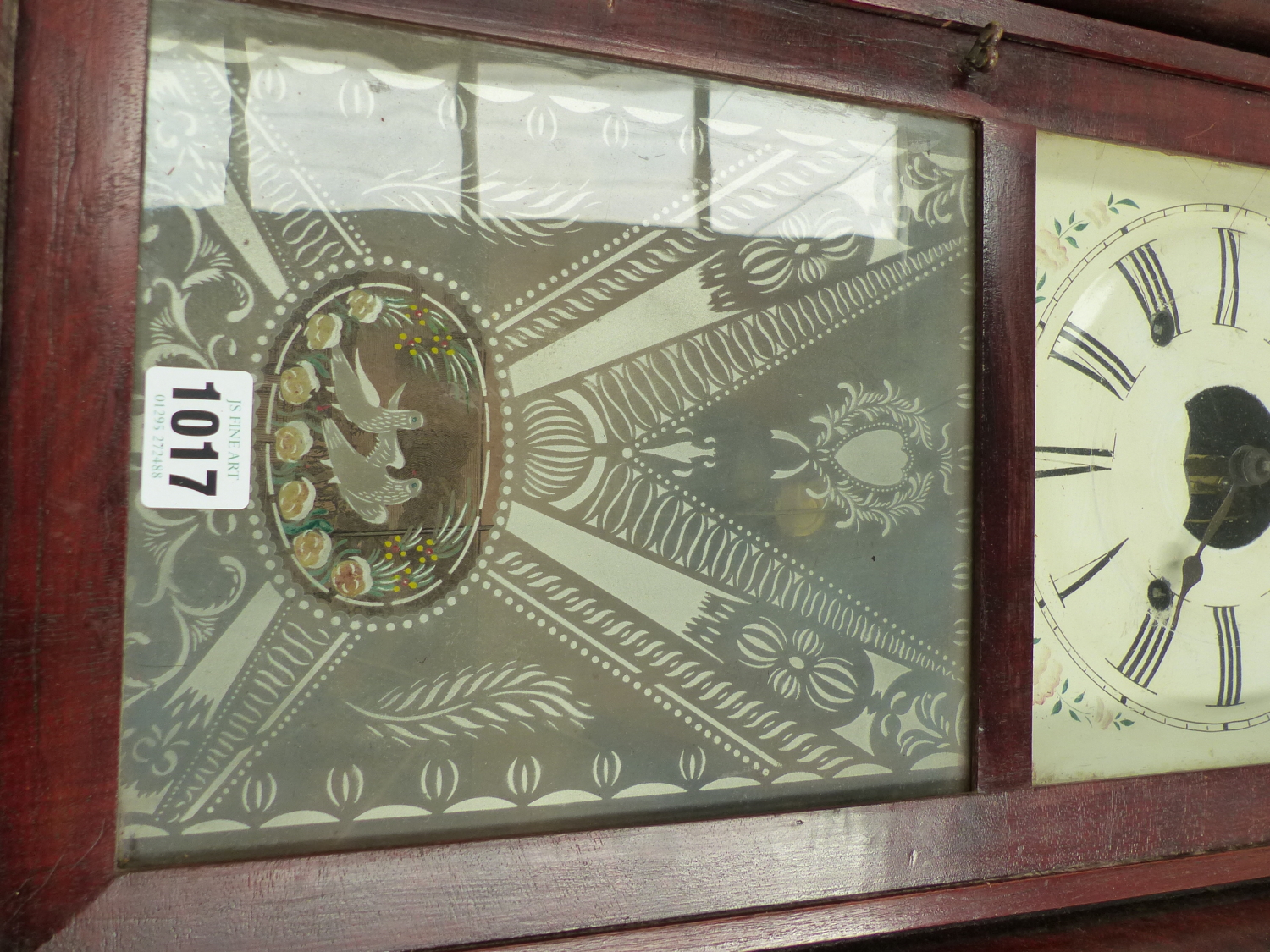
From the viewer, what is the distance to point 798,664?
66 centimetres

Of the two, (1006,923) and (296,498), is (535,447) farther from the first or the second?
(1006,923)

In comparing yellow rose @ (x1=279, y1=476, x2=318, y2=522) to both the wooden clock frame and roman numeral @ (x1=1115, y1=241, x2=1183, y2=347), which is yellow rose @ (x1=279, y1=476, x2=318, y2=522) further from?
roman numeral @ (x1=1115, y1=241, x2=1183, y2=347)

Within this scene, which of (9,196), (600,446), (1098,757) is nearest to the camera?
(9,196)

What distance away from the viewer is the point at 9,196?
52 cm

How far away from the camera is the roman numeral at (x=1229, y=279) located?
78 centimetres

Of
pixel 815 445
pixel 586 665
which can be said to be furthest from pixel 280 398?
pixel 815 445

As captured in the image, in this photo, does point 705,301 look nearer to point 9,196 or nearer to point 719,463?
point 719,463

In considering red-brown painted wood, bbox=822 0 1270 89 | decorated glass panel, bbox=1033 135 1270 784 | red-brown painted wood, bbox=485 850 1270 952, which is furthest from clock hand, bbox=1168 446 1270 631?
red-brown painted wood, bbox=822 0 1270 89

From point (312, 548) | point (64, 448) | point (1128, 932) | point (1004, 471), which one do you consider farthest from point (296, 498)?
point (1128, 932)

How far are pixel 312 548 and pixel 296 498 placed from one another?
0.12ft

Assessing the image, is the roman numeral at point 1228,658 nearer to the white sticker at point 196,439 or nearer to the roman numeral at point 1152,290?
the roman numeral at point 1152,290

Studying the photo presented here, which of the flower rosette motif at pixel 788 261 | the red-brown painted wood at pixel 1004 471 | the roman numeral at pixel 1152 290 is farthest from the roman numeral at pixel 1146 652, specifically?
the flower rosette motif at pixel 788 261

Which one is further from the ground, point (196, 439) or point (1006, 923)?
point (196, 439)

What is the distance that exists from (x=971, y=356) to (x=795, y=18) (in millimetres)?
307
